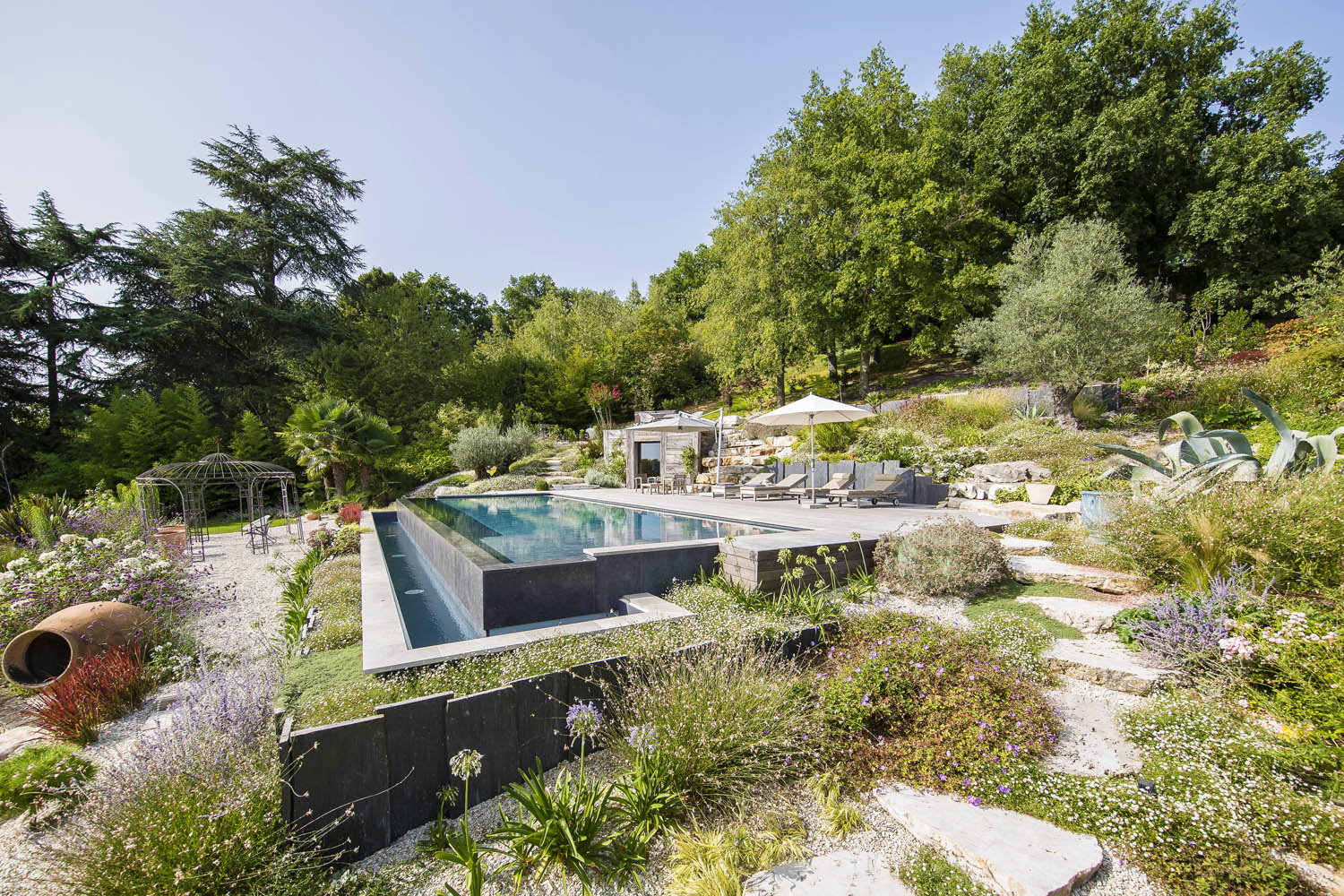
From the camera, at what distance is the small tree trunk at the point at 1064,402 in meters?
12.9

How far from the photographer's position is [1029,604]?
14.7ft

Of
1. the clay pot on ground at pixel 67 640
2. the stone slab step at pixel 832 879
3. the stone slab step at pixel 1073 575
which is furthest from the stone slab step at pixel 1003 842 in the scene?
the clay pot on ground at pixel 67 640

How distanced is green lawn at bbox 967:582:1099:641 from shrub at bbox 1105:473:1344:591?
1.71 ft

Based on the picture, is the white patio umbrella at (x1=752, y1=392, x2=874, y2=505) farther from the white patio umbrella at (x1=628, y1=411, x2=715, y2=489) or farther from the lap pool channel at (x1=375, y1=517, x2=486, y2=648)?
the lap pool channel at (x1=375, y1=517, x2=486, y2=648)

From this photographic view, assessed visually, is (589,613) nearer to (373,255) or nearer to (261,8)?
(261,8)

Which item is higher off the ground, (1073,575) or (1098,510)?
(1098,510)

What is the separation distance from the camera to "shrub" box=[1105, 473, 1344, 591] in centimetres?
344

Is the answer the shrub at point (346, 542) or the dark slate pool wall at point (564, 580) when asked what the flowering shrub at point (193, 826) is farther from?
the shrub at point (346, 542)

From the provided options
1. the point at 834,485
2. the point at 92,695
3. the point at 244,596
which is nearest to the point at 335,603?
the point at 92,695

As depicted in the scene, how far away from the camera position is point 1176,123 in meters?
18.9

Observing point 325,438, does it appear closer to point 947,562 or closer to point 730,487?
point 730,487

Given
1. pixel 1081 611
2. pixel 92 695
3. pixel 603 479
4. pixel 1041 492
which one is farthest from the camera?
pixel 603 479

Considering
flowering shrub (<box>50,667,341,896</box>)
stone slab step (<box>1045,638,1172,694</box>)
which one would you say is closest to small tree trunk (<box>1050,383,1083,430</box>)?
stone slab step (<box>1045,638,1172,694</box>)

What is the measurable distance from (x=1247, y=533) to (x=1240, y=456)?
6.49ft
